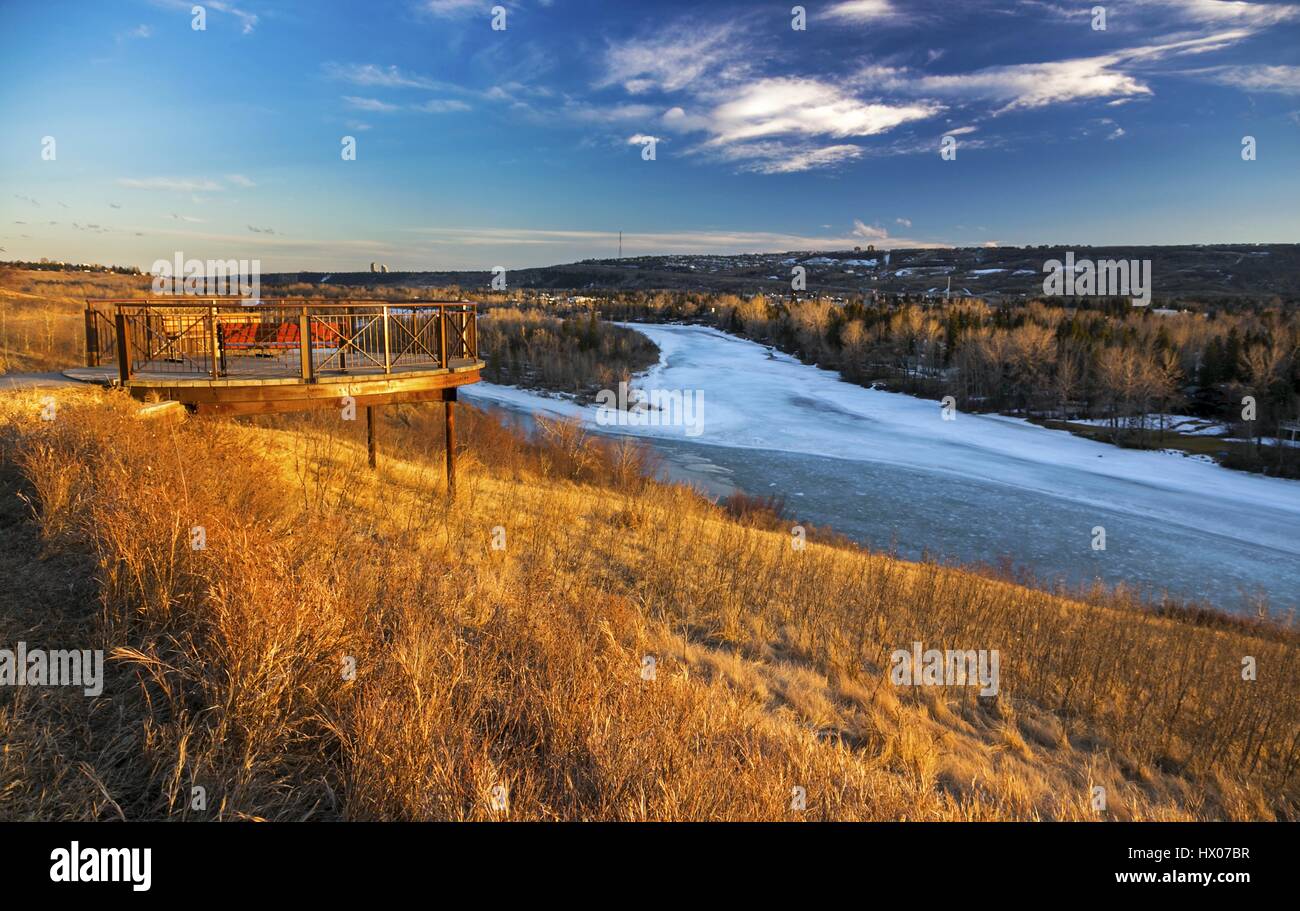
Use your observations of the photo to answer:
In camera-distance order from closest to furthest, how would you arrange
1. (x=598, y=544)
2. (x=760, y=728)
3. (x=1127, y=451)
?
1. (x=760, y=728)
2. (x=598, y=544)
3. (x=1127, y=451)

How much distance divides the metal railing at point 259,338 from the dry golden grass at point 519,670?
152 cm

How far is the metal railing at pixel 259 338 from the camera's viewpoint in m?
11.7

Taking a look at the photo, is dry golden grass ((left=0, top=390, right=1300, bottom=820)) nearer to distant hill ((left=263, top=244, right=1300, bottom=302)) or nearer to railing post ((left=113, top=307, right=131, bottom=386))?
railing post ((left=113, top=307, right=131, bottom=386))

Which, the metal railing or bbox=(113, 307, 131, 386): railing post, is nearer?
bbox=(113, 307, 131, 386): railing post

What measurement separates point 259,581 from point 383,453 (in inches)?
598

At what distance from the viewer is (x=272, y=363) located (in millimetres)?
14359

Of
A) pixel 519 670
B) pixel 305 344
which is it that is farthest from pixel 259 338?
pixel 519 670

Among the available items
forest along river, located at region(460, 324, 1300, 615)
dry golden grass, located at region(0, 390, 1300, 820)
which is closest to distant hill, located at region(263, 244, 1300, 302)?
forest along river, located at region(460, 324, 1300, 615)

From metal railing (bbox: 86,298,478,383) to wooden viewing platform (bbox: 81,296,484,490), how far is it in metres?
0.03

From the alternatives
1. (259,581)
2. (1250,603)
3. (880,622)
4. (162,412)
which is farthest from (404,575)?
(1250,603)

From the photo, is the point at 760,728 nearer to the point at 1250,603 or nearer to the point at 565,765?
the point at 565,765

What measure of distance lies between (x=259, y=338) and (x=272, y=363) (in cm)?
303

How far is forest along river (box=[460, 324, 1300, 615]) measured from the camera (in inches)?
780

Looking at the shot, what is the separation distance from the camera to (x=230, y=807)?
372 cm
